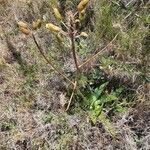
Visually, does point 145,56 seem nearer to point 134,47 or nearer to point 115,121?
point 134,47

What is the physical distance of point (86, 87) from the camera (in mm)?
2525

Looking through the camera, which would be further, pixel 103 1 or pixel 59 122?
pixel 103 1

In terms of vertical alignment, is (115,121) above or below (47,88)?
below

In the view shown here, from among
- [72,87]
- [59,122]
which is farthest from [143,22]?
[59,122]

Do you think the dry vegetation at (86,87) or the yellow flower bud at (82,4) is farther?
the dry vegetation at (86,87)

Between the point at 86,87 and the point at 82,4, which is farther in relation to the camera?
the point at 86,87

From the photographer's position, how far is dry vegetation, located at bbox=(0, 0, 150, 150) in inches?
93.4

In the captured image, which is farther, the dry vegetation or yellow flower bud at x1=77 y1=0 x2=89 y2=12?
the dry vegetation

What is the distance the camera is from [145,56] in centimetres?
253

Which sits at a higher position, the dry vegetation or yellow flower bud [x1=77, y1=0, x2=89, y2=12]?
yellow flower bud [x1=77, y1=0, x2=89, y2=12]

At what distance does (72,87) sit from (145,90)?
0.49 metres

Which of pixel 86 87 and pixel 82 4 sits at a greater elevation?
pixel 82 4

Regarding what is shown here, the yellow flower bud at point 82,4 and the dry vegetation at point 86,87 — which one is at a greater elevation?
the yellow flower bud at point 82,4

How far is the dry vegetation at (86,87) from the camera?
2373 millimetres
